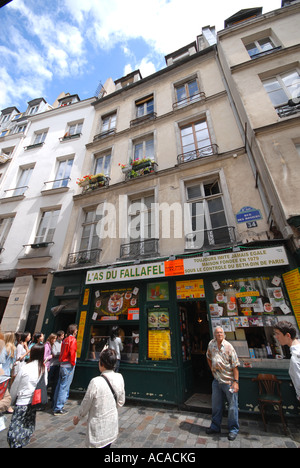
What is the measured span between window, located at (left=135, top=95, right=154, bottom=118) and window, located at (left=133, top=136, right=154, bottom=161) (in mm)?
1963

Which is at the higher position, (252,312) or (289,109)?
(289,109)

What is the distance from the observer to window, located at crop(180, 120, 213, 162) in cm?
722

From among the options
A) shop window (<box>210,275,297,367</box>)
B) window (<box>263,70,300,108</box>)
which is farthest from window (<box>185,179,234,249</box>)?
window (<box>263,70,300,108</box>)

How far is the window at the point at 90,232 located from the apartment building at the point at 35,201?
0.86 meters

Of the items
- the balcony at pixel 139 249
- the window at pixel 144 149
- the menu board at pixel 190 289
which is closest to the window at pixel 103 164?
the window at pixel 144 149

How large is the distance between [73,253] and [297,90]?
9.26 m

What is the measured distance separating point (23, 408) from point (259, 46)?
12.3m

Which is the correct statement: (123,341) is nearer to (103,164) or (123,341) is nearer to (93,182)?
(93,182)

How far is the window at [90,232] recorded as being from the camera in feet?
25.2

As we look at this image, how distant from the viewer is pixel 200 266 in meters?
5.06

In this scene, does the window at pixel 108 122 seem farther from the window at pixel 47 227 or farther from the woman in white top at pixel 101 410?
the woman in white top at pixel 101 410

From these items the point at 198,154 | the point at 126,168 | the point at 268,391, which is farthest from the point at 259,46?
the point at 268,391

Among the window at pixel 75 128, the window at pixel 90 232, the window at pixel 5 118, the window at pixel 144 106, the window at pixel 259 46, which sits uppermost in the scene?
the window at pixel 5 118

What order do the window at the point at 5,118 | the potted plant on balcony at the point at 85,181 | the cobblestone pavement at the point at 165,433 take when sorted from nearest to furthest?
the cobblestone pavement at the point at 165,433 < the potted plant on balcony at the point at 85,181 < the window at the point at 5,118
